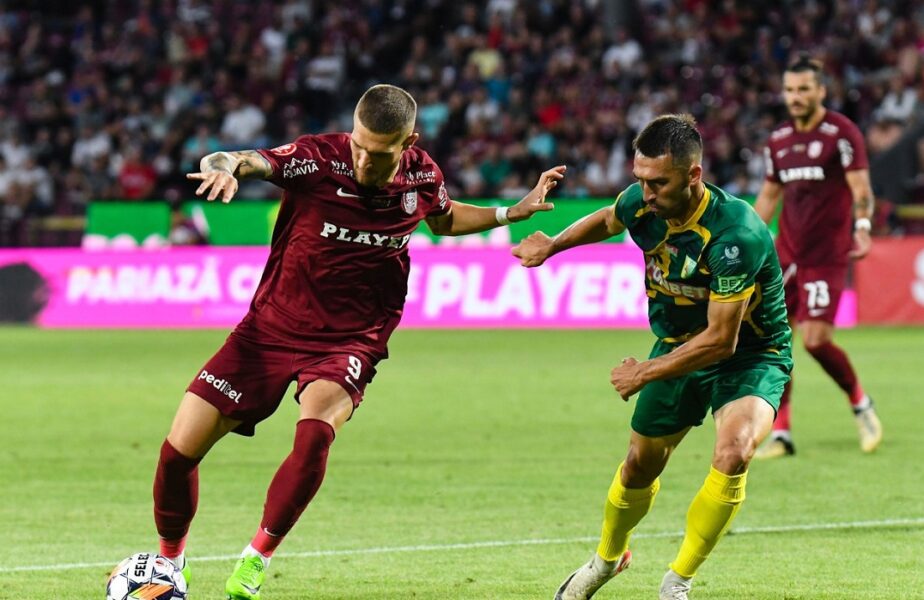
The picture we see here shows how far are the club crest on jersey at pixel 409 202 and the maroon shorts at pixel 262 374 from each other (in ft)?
2.11

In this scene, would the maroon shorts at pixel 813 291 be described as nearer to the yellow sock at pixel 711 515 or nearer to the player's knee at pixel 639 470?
the player's knee at pixel 639 470

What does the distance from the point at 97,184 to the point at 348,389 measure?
2171cm

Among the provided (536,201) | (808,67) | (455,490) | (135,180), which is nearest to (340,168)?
(536,201)

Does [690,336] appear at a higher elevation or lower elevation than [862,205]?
higher

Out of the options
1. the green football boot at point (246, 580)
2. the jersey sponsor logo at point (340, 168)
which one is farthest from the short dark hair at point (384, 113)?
the green football boot at point (246, 580)

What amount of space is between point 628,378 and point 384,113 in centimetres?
144

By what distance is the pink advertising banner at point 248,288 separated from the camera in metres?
20.8

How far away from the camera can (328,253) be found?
651 centimetres

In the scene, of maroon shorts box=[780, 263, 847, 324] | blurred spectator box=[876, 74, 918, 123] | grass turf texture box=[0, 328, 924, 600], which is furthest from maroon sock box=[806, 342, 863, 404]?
blurred spectator box=[876, 74, 918, 123]

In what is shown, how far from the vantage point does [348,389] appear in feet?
20.8

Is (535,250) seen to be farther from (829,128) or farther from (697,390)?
(829,128)

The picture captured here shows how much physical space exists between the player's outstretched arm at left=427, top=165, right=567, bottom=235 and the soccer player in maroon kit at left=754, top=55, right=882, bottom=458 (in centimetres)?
377

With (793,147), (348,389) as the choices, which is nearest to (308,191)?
Result: (348,389)

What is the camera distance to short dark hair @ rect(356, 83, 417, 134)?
243 inches
